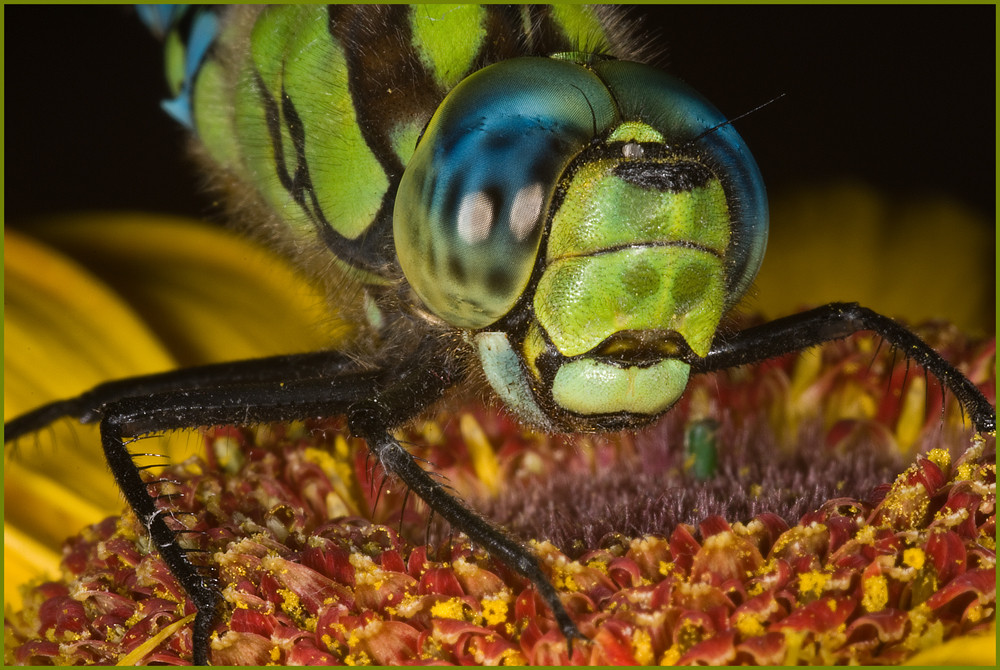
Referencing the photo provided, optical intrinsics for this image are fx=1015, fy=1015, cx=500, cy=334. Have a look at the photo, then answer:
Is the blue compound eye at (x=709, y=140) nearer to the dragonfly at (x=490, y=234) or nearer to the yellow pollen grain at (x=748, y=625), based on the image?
the dragonfly at (x=490, y=234)

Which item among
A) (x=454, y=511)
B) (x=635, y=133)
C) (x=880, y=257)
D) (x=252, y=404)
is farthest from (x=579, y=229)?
(x=880, y=257)

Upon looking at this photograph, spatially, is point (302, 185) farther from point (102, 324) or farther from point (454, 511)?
point (102, 324)

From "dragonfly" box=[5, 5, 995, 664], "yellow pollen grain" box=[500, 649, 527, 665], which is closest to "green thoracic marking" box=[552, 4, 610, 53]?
"dragonfly" box=[5, 5, 995, 664]

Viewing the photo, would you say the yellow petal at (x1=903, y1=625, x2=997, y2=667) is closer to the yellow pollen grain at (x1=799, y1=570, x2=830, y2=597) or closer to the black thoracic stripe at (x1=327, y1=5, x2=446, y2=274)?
the yellow pollen grain at (x1=799, y1=570, x2=830, y2=597)

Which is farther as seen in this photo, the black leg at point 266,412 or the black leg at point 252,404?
the black leg at point 252,404

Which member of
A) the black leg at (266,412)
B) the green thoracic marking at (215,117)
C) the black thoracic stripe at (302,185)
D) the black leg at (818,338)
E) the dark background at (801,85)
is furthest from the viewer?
the dark background at (801,85)

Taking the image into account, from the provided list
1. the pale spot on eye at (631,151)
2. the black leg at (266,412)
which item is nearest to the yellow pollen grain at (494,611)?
the black leg at (266,412)

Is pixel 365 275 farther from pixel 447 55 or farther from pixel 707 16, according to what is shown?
pixel 707 16
